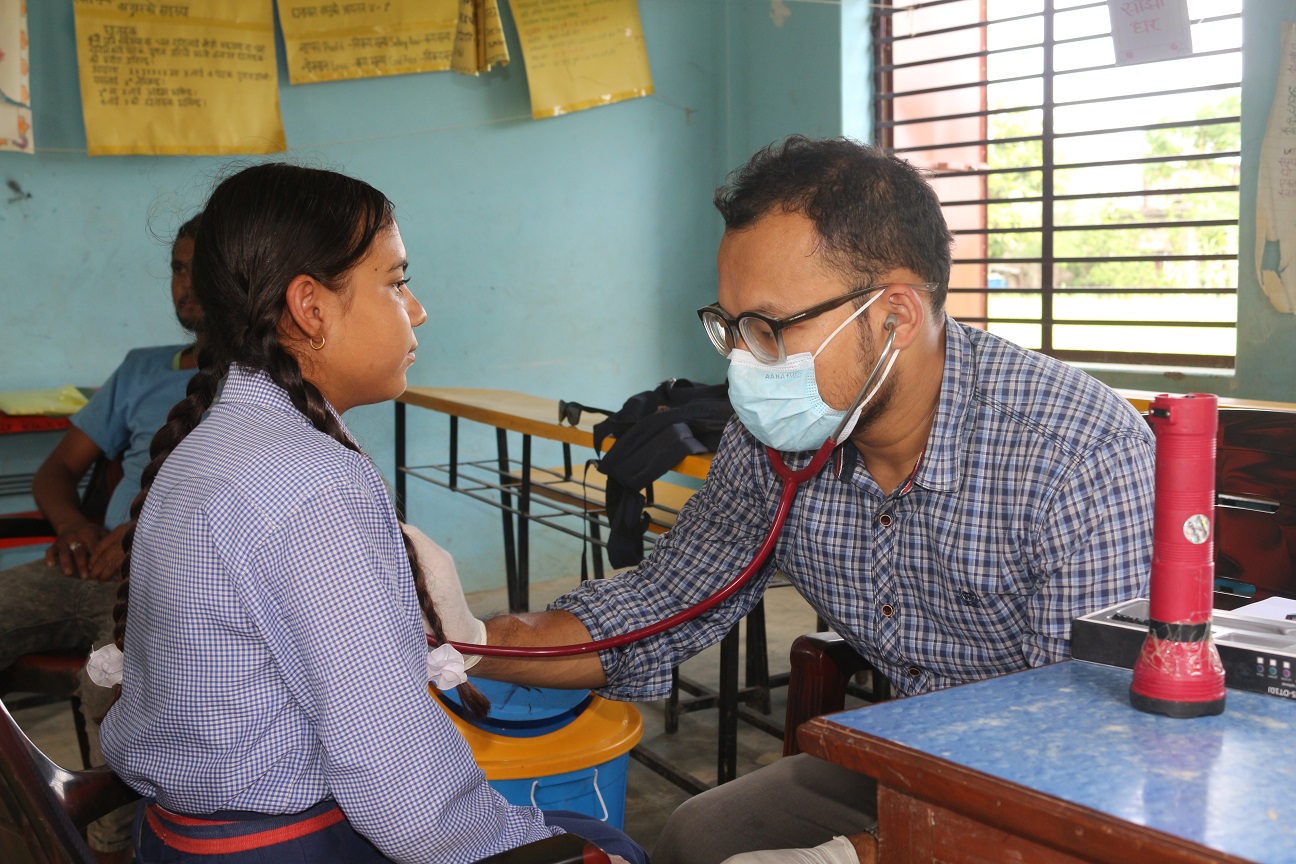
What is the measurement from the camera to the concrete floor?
2436mm

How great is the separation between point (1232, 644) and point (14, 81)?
334 centimetres

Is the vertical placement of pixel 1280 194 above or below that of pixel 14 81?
below

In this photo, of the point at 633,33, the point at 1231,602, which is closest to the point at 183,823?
the point at 1231,602

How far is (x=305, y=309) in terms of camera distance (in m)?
1.20

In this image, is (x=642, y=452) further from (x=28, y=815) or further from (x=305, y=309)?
(x=28, y=815)

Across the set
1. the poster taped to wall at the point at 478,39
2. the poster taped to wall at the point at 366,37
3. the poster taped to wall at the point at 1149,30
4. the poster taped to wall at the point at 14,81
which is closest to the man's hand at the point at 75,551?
the poster taped to wall at the point at 14,81

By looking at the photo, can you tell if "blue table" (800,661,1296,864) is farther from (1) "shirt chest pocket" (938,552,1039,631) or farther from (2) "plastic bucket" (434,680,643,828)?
(2) "plastic bucket" (434,680,643,828)

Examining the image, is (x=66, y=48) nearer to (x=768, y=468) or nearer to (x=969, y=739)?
(x=768, y=468)

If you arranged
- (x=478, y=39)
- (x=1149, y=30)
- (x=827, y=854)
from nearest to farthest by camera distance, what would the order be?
(x=827, y=854) < (x=1149, y=30) < (x=478, y=39)

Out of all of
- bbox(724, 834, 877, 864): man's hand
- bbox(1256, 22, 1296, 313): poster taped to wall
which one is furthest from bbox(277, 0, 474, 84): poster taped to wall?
bbox(724, 834, 877, 864): man's hand

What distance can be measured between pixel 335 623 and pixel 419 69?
122 inches

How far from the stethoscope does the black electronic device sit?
0.42 metres

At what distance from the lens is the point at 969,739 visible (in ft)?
2.62

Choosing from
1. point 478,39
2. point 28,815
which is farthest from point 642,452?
point 478,39
